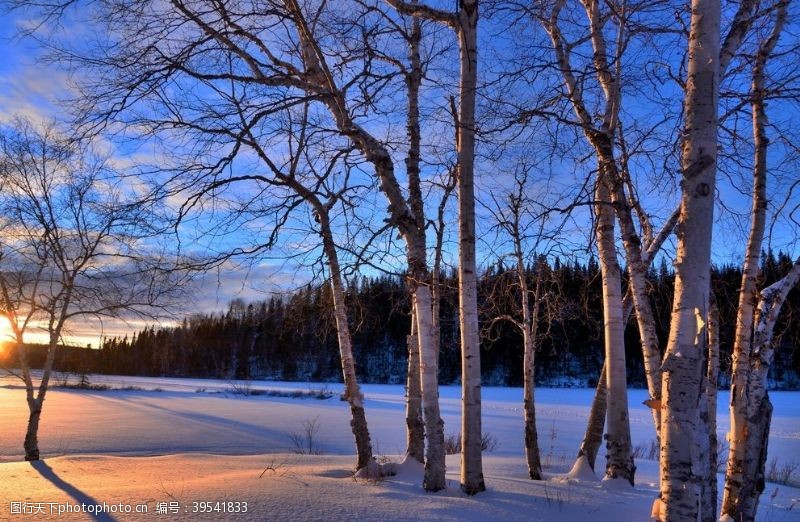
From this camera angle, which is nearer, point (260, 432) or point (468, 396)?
point (468, 396)

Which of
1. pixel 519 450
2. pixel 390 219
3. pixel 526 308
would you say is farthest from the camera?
pixel 519 450

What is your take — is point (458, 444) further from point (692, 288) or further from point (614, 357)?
point (692, 288)

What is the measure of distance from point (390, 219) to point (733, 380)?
3901 millimetres

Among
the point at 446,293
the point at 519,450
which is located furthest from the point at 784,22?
the point at 519,450

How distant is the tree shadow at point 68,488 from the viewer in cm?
480

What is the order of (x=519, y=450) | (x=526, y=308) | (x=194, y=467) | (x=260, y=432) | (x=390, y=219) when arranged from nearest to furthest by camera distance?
(x=390, y=219)
(x=194, y=467)
(x=526, y=308)
(x=519, y=450)
(x=260, y=432)

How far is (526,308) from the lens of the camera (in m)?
10.2

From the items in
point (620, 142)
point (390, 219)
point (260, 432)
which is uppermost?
point (620, 142)

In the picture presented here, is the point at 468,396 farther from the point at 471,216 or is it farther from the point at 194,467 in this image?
the point at 194,467

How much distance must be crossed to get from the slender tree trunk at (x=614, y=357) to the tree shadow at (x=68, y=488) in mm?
5939

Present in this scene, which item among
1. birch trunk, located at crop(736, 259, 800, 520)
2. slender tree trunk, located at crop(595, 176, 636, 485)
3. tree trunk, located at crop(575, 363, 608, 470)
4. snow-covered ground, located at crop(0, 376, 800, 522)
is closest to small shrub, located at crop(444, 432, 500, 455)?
snow-covered ground, located at crop(0, 376, 800, 522)

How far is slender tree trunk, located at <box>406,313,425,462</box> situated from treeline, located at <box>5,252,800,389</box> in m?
0.74

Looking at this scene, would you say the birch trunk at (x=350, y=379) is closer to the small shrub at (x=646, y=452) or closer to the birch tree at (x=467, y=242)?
the birch tree at (x=467, y=242)

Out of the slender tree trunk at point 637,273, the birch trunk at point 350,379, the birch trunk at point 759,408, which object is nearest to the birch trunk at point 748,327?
the birch trunk at point 759,408
